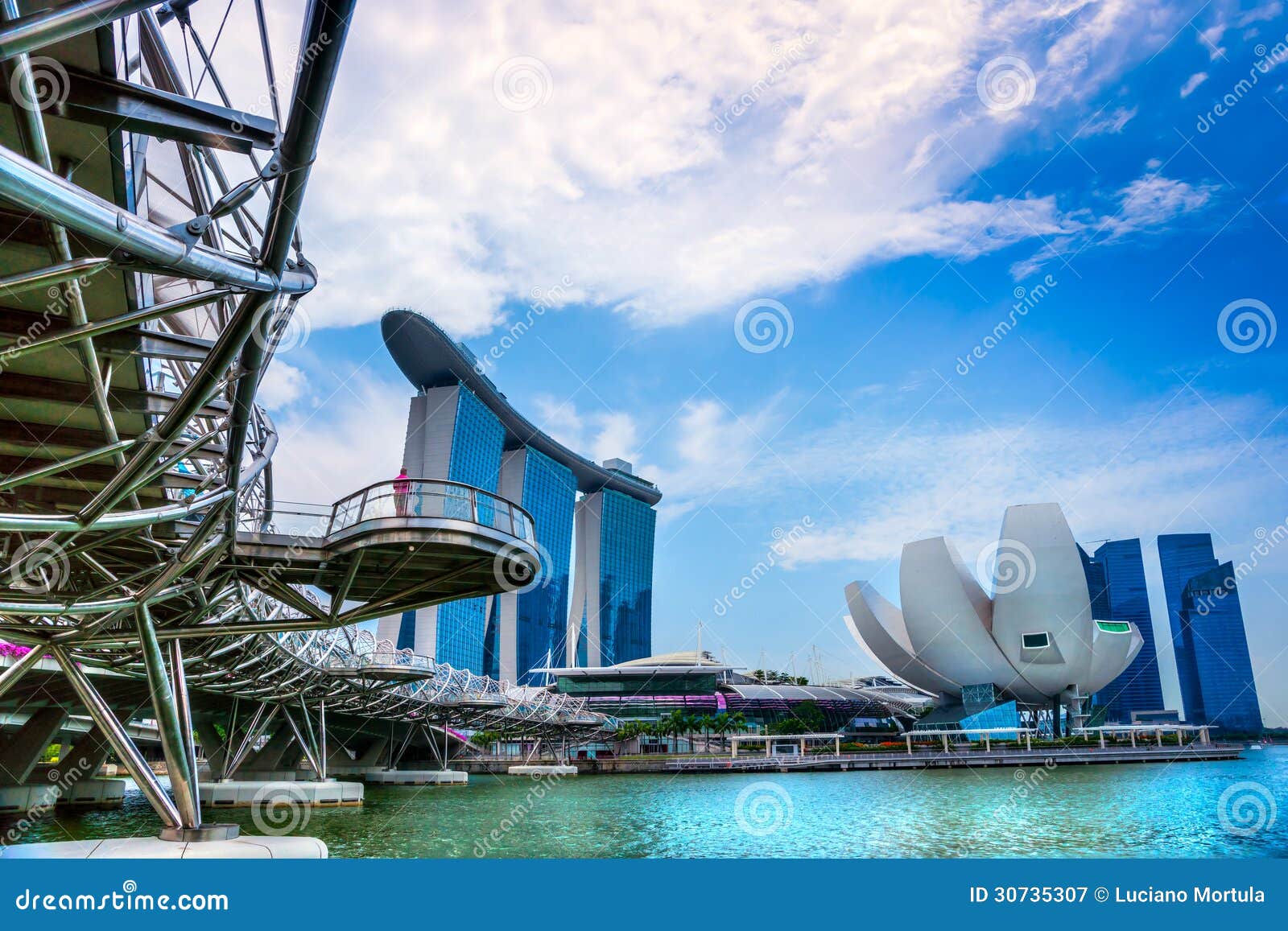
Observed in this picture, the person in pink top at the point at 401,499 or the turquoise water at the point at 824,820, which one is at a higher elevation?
the person in pink top at the point at 401,499

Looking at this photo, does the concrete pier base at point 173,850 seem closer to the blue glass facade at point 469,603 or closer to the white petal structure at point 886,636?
the white petal structure at point 886,636

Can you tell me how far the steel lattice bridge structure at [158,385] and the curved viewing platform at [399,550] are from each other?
0.15ft

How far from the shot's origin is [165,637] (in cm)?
1778

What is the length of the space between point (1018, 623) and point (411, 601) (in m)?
68.6

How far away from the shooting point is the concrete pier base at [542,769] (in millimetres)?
69675

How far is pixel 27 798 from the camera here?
112 feet

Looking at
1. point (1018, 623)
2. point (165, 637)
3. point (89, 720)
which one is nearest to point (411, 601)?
point (165, 637)

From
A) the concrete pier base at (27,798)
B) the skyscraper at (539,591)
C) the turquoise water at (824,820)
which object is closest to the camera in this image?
the turquoise water at (824,820)

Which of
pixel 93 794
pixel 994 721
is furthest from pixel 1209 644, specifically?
pixel 93 794

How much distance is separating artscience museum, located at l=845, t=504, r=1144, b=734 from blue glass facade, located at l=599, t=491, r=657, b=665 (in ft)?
236
